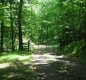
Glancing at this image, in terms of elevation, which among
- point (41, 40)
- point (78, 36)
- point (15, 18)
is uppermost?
point (15, 18)

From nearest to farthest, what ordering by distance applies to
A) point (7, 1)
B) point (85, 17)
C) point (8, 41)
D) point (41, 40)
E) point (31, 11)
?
point (85, 17), point (31, 11), point (7, 1), point (8, 41), point (41, 40)

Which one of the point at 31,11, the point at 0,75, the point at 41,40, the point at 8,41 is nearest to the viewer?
the point at 0,75

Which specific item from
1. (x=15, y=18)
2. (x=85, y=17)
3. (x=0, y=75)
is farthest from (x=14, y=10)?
(x=0, y=75)

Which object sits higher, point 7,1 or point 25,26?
point 7,1

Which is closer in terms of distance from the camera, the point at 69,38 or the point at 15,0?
the point at 15,0

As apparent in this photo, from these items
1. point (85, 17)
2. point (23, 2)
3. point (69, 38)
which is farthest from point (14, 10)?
point (85, 17)

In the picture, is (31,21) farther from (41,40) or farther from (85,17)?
(41,40)

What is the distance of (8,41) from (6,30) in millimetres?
6675

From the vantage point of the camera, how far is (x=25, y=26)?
43.7 m

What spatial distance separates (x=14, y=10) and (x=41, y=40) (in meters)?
59.3

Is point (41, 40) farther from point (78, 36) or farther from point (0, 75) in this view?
point (0, 75)

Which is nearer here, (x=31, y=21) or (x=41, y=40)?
(x=31, y=21)

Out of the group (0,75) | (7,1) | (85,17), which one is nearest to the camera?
(0,75)

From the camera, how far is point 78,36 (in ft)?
132
